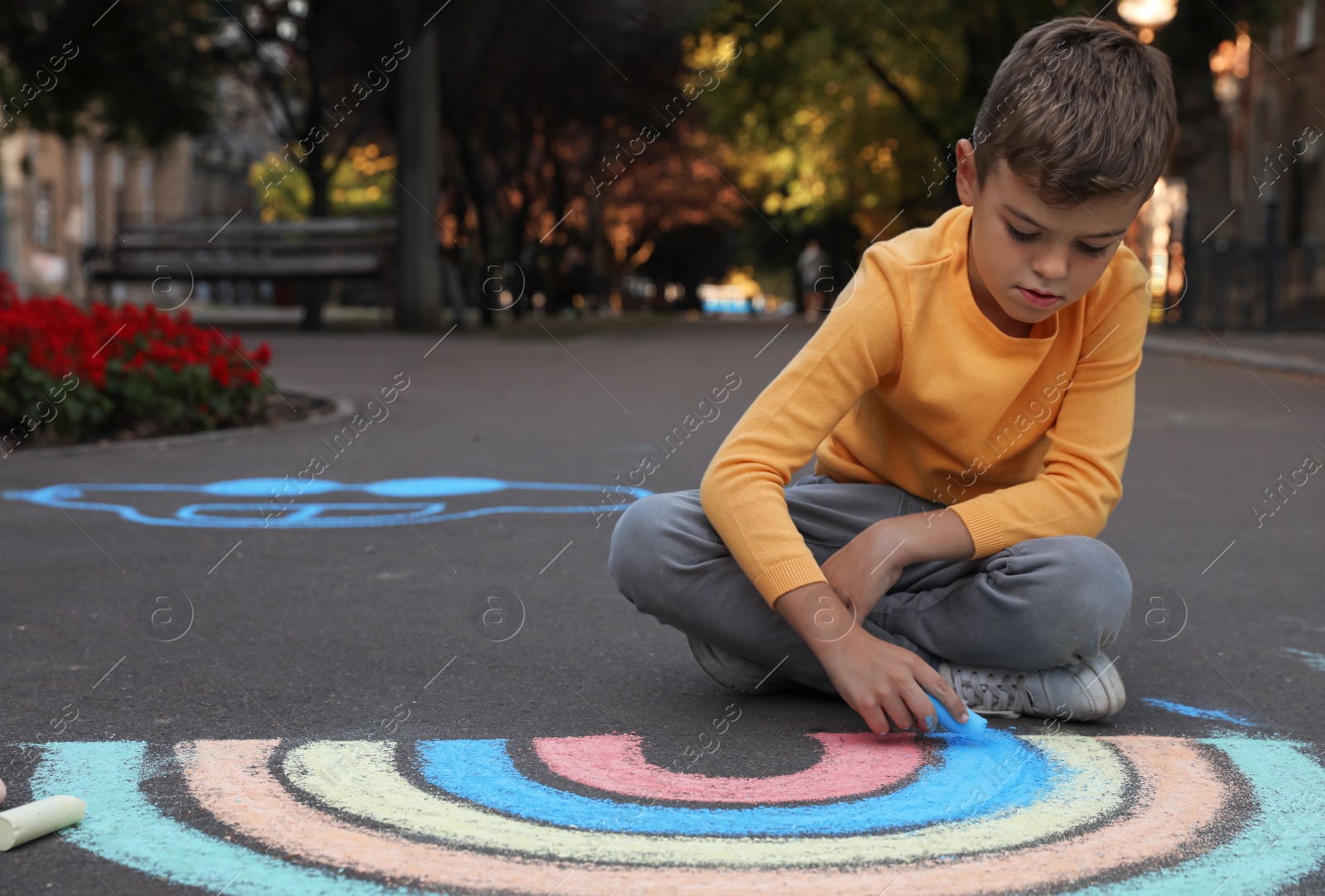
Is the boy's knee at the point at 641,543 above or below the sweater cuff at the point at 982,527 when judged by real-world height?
below

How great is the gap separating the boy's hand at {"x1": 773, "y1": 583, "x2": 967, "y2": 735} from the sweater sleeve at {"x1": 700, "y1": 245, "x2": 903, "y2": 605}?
0.04 m

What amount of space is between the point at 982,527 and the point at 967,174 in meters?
0.66

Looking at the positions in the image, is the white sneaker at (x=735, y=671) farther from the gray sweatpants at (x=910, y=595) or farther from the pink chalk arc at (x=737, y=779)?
the pink chalk arc at (x=737, y=779)

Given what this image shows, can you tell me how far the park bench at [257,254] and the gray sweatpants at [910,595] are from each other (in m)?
16.6

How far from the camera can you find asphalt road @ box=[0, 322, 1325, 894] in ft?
8.17

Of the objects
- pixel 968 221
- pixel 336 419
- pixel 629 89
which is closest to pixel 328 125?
pixel 629 89

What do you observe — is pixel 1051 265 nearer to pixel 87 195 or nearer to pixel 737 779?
pixel 737 779

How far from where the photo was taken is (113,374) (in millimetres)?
8023

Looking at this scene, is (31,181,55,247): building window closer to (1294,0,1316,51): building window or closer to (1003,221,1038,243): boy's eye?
(1294,0,1316,51): building window

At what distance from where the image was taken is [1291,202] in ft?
86.7

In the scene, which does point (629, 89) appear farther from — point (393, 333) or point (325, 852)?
point (325, 852)

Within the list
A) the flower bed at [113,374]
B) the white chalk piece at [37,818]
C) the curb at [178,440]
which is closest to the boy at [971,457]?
the white chalk piece at [37,818]

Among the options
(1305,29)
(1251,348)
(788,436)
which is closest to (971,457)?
(788,436)

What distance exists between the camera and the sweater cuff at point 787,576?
2.71 m
